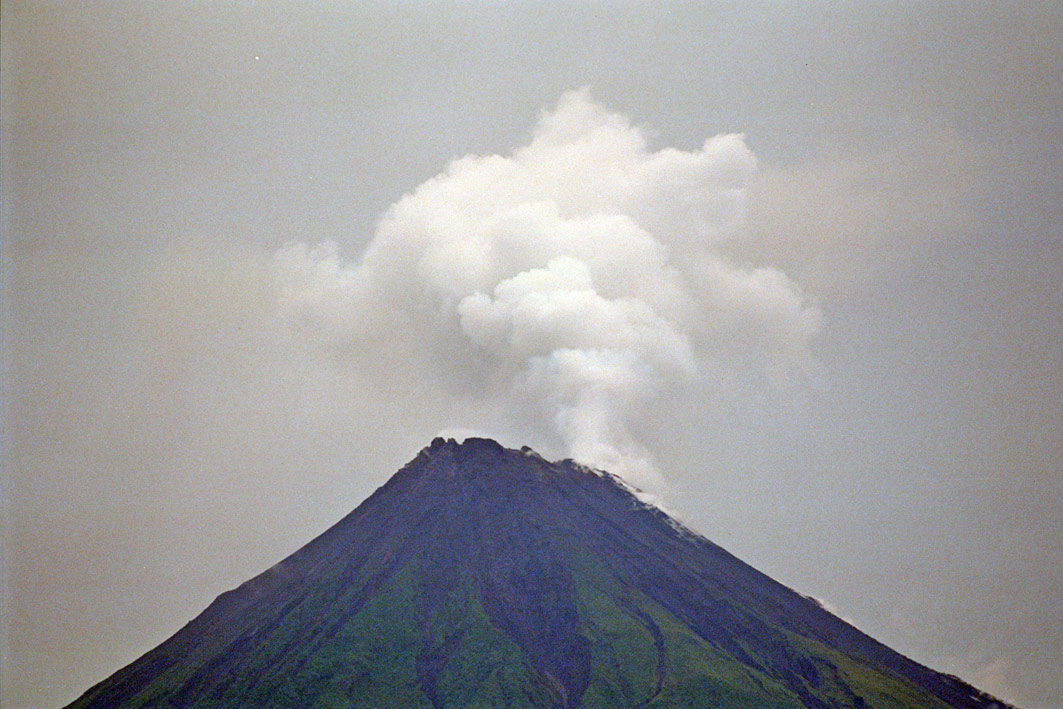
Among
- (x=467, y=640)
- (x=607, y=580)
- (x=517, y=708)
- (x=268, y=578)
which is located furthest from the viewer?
(x=268, y=578)

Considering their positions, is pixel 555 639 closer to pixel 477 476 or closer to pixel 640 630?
pixel 640 630

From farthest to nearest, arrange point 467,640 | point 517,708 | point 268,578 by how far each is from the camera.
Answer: point 268,578 < point 467,640 < point 517,708

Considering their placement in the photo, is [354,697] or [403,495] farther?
[403,495]

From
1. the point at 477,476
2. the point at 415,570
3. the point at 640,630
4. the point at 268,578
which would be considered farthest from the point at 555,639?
the point at 268,578

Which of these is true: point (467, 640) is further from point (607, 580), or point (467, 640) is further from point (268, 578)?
point (268, 578)

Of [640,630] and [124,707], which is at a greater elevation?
[640,630]

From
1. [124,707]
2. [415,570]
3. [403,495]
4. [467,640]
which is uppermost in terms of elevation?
[403,495]

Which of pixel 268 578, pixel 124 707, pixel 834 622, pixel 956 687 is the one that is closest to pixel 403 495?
pixel 268 578
